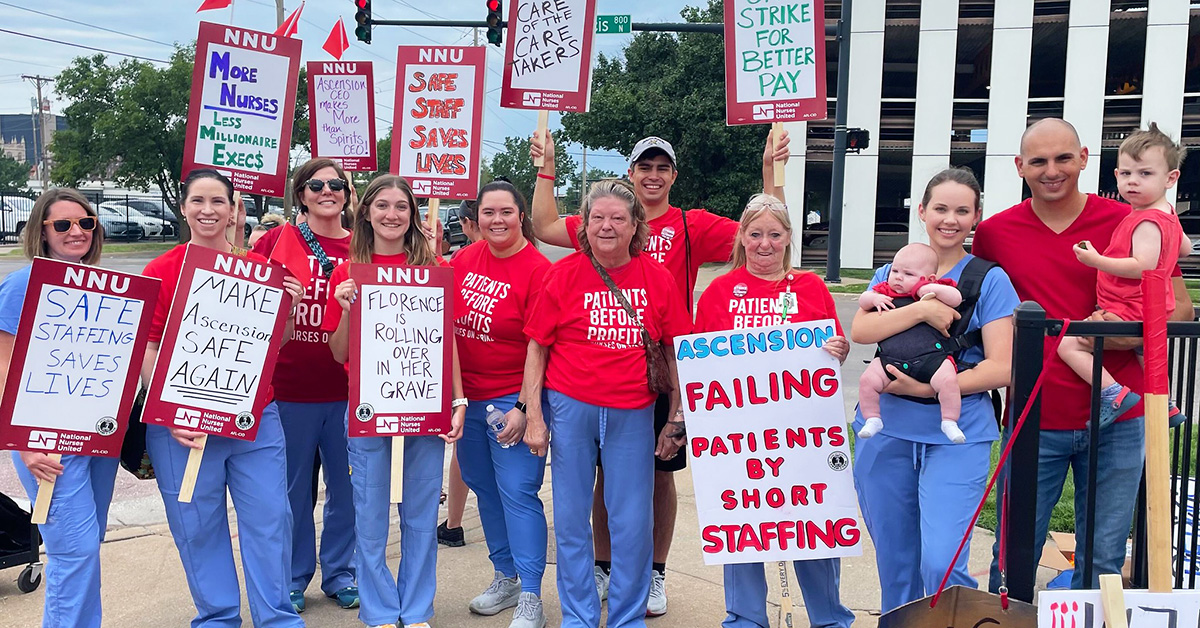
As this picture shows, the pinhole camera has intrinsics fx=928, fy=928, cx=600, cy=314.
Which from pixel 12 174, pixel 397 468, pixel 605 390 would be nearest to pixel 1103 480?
pixel 605 390

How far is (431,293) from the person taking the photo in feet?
13.3

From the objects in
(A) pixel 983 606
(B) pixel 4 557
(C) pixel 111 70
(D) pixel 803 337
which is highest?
(C) pixel 111 70

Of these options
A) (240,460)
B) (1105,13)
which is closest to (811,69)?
(240,460)

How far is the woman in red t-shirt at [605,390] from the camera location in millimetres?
3934

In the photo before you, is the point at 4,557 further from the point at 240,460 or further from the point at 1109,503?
the point at 1109,503

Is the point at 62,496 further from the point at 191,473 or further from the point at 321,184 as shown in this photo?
the point at 321,184

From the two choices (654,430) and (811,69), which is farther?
(811,69)

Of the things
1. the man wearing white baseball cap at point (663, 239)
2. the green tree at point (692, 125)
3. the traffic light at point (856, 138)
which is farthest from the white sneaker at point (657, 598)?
the green tree at point (692, 125)

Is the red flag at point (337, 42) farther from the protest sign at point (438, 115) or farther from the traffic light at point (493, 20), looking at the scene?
the traffic light at point (493, 20)

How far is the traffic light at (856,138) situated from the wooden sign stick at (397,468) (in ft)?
57.6

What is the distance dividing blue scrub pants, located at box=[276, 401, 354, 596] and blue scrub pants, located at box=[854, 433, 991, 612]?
2.42 m

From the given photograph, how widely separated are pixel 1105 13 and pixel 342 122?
26.8m

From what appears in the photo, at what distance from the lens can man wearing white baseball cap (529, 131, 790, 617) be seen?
452 centimetres

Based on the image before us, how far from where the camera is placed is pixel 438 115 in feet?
→ 17.3
